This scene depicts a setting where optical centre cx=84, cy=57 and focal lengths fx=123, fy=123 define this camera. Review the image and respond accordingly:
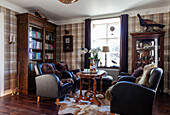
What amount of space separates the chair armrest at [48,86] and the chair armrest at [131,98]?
4.42 feet

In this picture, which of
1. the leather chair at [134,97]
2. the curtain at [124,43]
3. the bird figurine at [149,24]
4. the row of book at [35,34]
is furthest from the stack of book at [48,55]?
the bird figurine at [149,24]

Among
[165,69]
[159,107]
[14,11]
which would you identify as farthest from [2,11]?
[165,69]

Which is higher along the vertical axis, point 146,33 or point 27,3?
point 27,3

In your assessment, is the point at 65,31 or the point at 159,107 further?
the point at 65,31

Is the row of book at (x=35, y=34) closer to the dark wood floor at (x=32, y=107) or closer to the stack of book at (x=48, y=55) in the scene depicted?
the stack of book at (x=48, y=55)

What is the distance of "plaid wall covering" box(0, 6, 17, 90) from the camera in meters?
3.61

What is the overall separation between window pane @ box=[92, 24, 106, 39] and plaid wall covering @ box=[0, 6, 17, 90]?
304cm

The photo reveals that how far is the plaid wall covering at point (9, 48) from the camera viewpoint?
142 inches

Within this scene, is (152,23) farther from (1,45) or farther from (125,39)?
(1,45)

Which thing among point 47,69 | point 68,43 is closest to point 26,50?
point 47,69

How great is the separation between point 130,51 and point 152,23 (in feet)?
3.72

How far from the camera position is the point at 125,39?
440 cm

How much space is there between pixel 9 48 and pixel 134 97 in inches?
142

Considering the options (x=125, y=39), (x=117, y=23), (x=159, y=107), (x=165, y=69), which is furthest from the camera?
(x=117, y=23)
